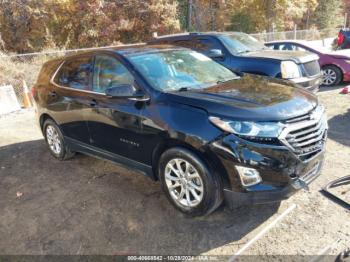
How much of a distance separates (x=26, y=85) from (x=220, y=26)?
55.1ft

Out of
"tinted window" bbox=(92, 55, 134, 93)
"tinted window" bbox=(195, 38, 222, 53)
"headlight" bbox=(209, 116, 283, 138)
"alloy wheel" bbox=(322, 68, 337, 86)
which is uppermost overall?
"tinted window" bbox=(92, 55, 134, 93)

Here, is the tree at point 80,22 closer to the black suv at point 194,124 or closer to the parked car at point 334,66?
the parked car at point 334,66

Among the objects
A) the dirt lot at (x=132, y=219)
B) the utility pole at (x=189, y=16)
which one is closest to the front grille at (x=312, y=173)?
the dirt lot at (x=132, y=219)

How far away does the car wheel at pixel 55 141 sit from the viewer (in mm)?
4980

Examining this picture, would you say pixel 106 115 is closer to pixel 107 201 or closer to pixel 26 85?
→ pixel 107 201

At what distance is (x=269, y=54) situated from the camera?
724 centimetres

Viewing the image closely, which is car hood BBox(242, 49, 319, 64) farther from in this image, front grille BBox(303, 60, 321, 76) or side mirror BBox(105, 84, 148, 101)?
side mirror BBox(105, 84, 148, 101)

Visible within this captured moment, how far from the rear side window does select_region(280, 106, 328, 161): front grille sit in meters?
2.58

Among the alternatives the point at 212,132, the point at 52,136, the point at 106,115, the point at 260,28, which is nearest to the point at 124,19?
the point at 260,28

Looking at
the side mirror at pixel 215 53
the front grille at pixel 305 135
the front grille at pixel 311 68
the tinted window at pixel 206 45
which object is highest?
the tinted window at pixel 206 45

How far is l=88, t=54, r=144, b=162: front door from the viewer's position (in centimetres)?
362

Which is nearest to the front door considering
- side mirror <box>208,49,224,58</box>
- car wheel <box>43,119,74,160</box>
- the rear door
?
the rear door

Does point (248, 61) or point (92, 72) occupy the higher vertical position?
point (92, 72)

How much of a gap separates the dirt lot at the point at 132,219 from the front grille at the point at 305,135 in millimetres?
712
